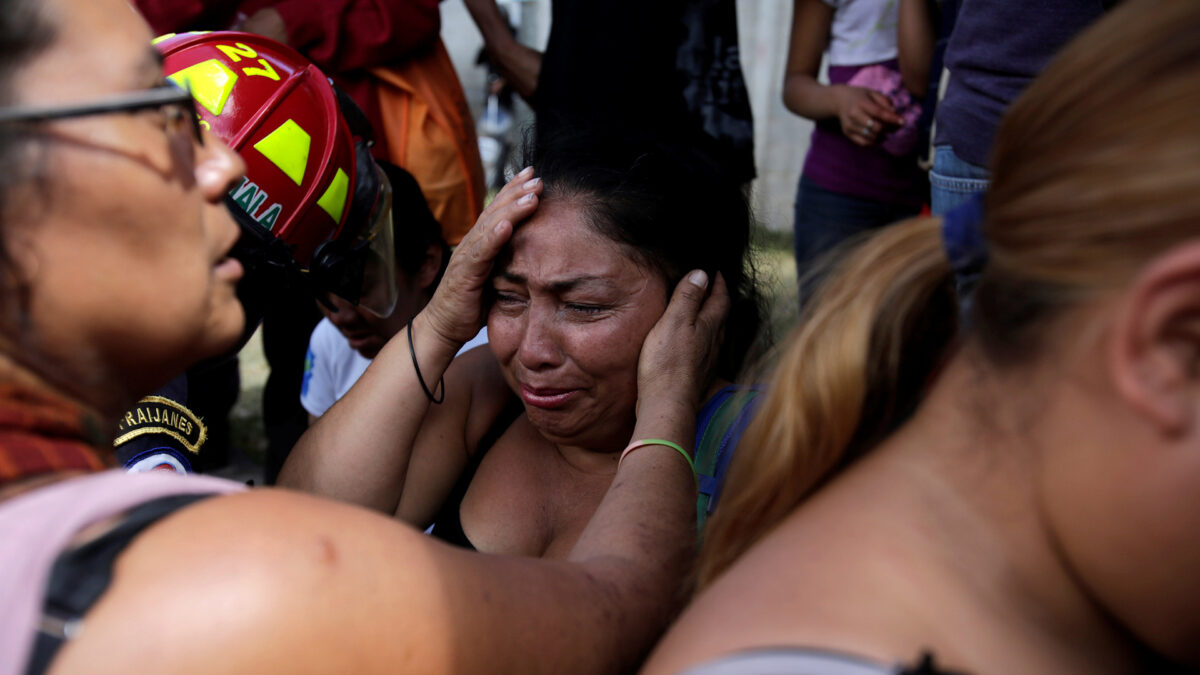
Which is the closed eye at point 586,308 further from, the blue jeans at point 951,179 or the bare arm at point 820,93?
the bare arm at point 820,93

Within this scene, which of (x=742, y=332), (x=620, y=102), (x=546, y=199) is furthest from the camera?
(x=620, y=102)

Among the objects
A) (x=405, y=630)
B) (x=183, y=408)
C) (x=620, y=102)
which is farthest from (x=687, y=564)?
(x=620, y=102)

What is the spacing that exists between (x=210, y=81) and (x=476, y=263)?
0.90 meters

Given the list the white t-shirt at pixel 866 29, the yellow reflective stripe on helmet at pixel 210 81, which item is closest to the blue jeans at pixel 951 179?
the white t-shirt at pixel 866 29

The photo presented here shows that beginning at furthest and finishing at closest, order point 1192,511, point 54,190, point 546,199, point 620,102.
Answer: point 620,102
point 546,199
point 54,190
point 1192,511

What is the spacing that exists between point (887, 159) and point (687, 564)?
2394 millimetres

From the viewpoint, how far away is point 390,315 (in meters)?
3.07

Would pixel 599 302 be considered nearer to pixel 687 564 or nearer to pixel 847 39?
pixel 687 564

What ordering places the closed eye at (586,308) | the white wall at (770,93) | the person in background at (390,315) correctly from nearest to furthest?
the closed eye at (586,308) < the person in background at (390,315) < the white wall at (770,93)

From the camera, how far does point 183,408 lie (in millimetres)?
2039

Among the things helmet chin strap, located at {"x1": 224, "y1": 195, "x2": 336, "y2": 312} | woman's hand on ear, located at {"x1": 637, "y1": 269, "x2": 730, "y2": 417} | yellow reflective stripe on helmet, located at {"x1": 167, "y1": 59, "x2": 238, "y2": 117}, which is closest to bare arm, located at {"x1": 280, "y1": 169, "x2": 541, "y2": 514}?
helmet chin strap, located at {"x1": 224, "y1": 195, "x2": 336, "y2": 312}

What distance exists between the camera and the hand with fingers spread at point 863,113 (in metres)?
3.32

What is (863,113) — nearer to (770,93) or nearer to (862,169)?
(862,169)

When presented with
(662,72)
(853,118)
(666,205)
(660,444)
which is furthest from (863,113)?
(660,444)
